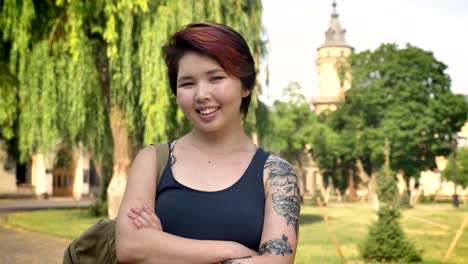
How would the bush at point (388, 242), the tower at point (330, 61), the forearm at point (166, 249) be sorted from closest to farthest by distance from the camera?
the forearm at point (166, 249)
the bush at point (388, 242)
the tower at point (330, 61)

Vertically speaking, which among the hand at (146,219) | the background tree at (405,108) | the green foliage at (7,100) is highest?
the background tree at (405,108)

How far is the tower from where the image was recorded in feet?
280

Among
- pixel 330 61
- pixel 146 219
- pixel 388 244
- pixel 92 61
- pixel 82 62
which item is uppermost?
pixel 330 61

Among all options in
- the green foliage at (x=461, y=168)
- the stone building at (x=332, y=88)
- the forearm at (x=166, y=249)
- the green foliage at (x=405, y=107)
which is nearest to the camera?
the forearm at (x=166, y=249)

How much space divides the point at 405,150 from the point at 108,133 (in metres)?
31.8

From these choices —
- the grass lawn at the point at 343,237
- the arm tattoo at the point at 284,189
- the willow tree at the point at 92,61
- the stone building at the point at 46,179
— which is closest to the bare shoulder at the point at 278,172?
the arm tattoo at the point at 284,189

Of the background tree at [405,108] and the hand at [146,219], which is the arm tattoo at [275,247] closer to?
the hand at [146,219]

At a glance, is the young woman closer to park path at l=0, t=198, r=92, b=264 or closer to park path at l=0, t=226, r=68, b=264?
park path at l=0, t=198, r=92, b=264

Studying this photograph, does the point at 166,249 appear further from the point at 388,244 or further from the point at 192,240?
the point at 388,244

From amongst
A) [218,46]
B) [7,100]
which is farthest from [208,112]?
[7,100]

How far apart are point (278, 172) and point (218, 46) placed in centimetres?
50

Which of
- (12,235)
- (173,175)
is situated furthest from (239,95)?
(12,235)

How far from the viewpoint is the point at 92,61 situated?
14.5 metres

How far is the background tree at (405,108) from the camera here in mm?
47062
